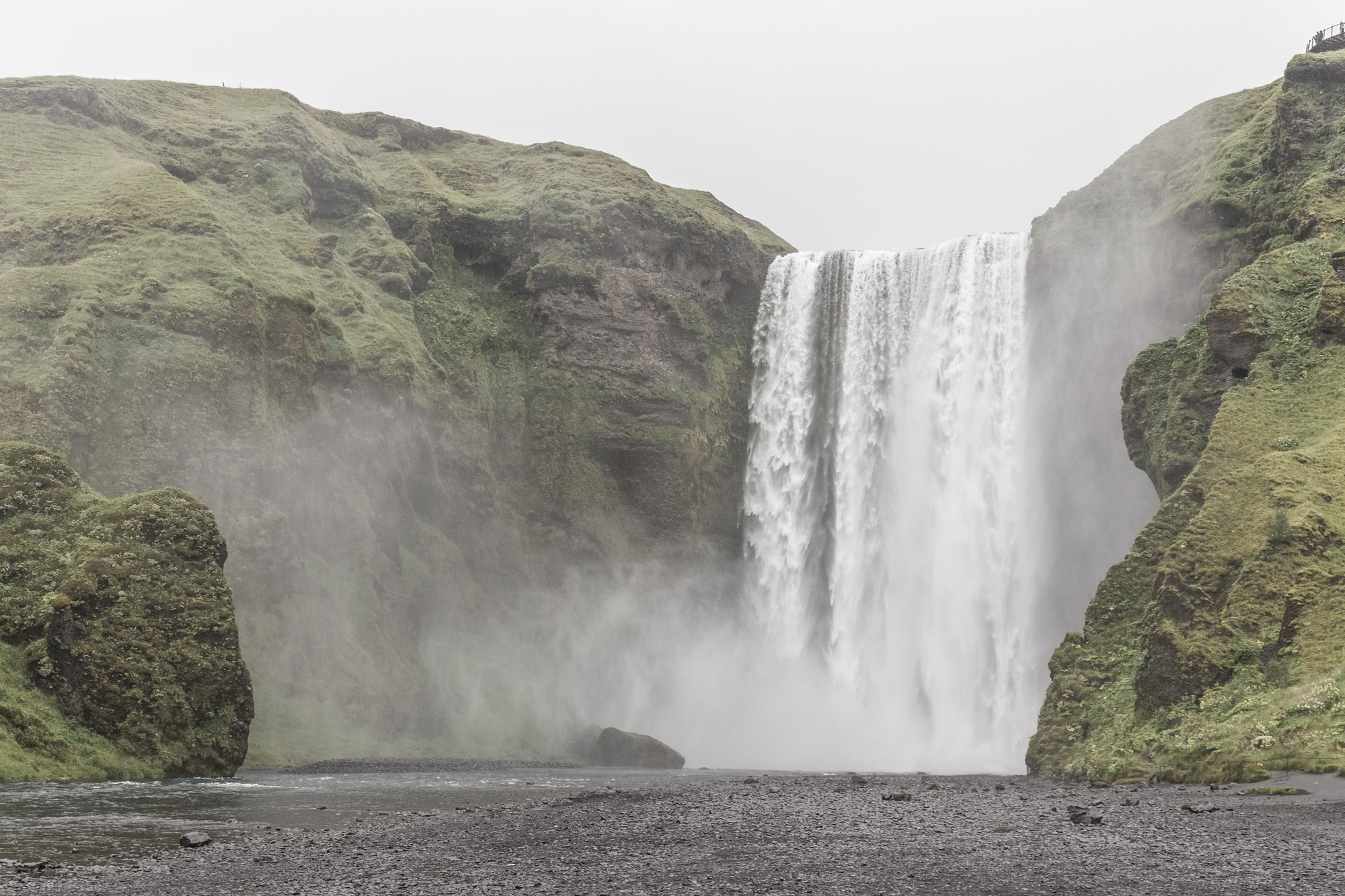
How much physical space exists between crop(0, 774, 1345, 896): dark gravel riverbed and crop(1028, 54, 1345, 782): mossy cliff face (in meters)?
3.60

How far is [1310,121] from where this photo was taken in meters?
42.4

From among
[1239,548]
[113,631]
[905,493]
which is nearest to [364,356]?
[113,631]

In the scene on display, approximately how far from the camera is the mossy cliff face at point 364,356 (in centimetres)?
4359

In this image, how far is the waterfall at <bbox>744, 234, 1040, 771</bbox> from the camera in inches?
1884

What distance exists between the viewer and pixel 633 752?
4675 cm

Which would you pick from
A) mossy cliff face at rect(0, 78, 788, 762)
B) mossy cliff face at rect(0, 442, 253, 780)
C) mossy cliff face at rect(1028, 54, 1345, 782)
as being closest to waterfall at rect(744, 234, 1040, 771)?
mossy cliff face at rect(0, 78, 788, 762)

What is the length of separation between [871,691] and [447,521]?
71.2 ft

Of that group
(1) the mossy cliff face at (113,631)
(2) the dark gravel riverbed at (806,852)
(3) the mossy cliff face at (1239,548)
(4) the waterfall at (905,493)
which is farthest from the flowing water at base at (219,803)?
(4) the waterfall at (905,493)

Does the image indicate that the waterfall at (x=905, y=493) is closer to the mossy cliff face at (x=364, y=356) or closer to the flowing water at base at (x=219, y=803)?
the mossy cliff face at (x=364, y=356)

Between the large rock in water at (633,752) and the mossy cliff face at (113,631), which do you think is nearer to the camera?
the mossy cliff face at (113,631)

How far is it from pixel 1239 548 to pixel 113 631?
2945 centimetres

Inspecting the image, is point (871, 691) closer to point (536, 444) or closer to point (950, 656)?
point (950, 656)

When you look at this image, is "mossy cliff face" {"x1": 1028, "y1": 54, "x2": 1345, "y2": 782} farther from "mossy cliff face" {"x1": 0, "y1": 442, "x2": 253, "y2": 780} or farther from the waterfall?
"mossy cliff face" {"x1": 0, "y1": 442, "x2": 253, "y2": 780}

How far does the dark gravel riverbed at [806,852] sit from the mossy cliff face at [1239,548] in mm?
3604
